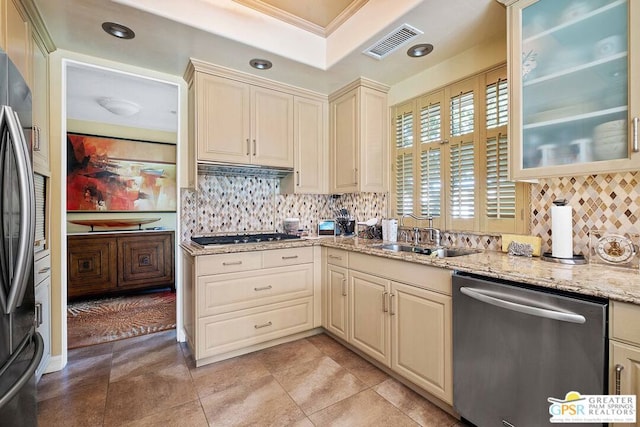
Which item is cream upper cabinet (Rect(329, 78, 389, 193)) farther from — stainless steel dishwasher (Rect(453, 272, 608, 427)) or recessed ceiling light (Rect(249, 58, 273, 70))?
stainless steel dishwasher (Rect(453, 272, 608, 427))

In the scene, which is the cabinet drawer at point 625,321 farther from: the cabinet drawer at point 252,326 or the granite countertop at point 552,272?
the cabinet drawer at point 252,326

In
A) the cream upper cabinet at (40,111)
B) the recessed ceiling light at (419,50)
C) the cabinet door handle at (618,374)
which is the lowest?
the cabinet door handle at (618,374)

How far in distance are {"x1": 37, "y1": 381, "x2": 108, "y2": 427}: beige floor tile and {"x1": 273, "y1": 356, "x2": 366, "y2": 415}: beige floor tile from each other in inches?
42.6

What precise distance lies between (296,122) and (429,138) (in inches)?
50.0

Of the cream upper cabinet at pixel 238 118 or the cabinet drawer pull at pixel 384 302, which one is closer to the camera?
the cabinet drawer pull at pixel 384 302

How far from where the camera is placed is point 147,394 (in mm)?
1960

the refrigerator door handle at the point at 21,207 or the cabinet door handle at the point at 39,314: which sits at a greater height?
the refrigerator door handle at the point at 21,207

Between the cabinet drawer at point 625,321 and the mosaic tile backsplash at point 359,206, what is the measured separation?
29.9 inches

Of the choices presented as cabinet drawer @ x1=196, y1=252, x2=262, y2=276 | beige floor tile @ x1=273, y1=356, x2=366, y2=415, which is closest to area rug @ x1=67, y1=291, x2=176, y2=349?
cabinet drawer @ x1=196, y1=252, x2=262, y2=276

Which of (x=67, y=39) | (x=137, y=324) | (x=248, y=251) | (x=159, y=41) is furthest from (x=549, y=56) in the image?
(x=137, y=324)

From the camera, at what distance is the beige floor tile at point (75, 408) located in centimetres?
170

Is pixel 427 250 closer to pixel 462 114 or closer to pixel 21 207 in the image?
pixel 462 114

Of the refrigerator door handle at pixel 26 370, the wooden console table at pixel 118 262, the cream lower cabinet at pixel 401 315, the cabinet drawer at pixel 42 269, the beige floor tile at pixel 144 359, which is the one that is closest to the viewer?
the refrigerator door handle at pixel 26 370

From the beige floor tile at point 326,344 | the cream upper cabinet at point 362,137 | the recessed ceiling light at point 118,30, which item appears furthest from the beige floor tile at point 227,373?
the recessed ceiling light at point 118,30
